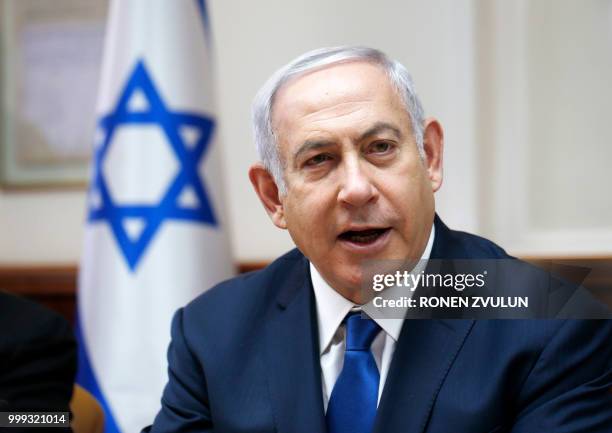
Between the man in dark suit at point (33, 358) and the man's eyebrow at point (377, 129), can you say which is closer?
the man's eyebrow at point (377, 129)

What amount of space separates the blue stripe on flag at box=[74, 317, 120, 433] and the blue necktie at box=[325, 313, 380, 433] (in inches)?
56.0

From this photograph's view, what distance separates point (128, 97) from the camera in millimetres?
2770

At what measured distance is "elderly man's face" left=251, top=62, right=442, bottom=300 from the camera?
4.57 feet

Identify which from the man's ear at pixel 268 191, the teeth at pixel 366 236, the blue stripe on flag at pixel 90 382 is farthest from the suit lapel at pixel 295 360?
the blue stripe on flag at pixel 90 382

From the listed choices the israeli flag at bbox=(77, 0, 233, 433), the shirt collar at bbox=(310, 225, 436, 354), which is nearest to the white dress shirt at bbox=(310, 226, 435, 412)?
the shirt collar at bbox=(310, 225, 436, 354)

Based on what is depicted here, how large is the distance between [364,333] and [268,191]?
14.7 inches

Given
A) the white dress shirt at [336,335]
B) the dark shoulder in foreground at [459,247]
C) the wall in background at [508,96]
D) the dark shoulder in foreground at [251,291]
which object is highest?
the wall in background at [508,96]

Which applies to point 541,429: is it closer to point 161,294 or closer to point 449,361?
point 449,361

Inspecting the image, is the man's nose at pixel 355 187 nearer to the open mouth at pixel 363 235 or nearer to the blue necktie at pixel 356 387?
the open mouth at pixel 363 235

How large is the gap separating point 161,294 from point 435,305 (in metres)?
1.42

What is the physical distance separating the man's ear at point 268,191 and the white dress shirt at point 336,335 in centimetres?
15

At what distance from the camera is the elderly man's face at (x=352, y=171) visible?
139 cm

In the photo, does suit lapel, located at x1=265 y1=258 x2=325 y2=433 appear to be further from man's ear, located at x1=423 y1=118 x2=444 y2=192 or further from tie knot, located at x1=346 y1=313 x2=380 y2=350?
man's ear, located at x1=423 y1=118 x2=444 y2=192

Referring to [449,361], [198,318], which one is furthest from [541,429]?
[198,318]
